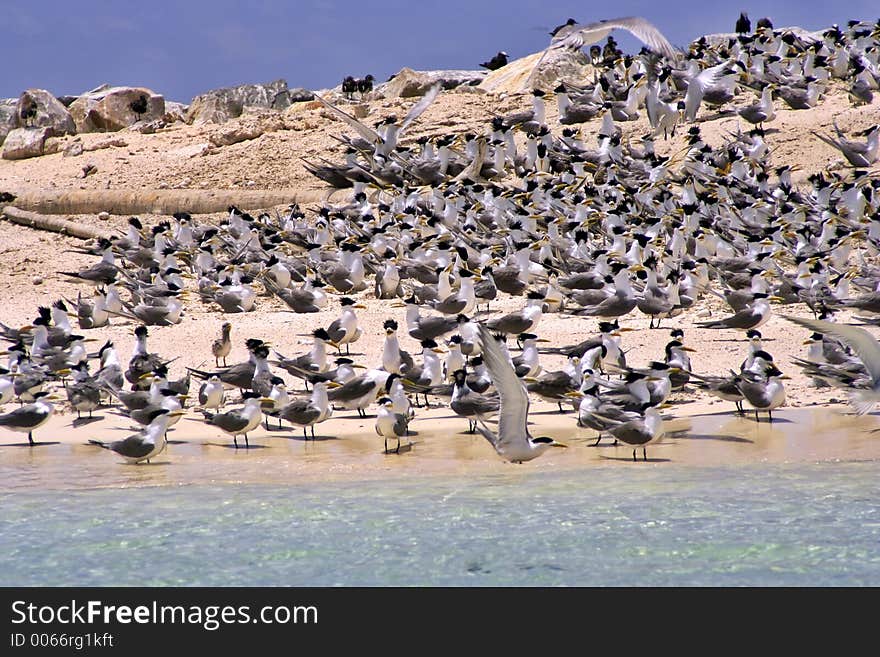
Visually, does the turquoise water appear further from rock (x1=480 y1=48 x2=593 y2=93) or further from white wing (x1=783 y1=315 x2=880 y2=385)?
rock (x1=480 y1=48 x2=593 y2=93)

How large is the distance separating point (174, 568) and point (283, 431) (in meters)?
3.69

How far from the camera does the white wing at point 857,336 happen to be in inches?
323

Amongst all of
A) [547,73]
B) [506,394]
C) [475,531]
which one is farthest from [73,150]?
[475,531]

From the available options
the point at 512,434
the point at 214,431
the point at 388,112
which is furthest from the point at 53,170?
the point at 512,434

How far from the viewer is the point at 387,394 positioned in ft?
36.6

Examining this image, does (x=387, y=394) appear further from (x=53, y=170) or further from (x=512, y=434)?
(x=53, y=170)

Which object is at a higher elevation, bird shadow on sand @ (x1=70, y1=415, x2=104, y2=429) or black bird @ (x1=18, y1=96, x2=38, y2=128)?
black bird @ (x1=18, y1=96, x2=38, y2=128)

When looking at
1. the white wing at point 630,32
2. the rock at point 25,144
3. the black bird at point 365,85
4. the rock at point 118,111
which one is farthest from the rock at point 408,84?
the white wing at point 630,32

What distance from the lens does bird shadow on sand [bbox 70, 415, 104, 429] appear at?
1161 cm

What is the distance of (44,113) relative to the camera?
31.0 meters

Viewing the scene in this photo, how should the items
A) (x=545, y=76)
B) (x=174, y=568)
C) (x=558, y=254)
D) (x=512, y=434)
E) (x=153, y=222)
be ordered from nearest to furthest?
(x=174, y=568), (x=512, y=434), (x=558, y=254), (x=153, y=222), (x=545, y=76)

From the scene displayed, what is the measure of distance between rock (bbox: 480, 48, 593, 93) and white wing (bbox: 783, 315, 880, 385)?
61.5 feet

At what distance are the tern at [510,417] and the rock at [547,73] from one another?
61.9 feet

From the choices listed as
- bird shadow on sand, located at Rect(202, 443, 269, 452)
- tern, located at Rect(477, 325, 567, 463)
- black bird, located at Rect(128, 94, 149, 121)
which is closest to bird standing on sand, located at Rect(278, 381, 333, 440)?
bird shadow on sand, located at Rect(202, 443, 269, 452)
